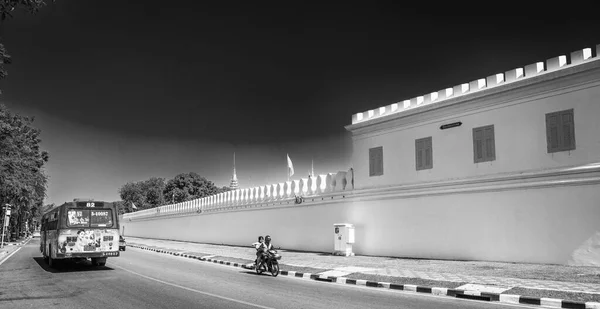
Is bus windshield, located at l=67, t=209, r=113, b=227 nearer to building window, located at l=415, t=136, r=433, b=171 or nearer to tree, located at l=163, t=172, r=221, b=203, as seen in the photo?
building window, located at l=415, t=136, r=433, b=171

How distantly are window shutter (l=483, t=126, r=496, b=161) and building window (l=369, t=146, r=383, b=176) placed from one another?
4.96m

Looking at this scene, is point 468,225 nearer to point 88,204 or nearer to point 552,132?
point 552,132

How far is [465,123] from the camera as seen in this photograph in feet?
58.6

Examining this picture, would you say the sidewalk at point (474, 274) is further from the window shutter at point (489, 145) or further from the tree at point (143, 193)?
the tree at point (143, 193)

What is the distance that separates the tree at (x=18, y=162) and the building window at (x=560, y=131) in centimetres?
2305

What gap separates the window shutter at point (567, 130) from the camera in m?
14.8

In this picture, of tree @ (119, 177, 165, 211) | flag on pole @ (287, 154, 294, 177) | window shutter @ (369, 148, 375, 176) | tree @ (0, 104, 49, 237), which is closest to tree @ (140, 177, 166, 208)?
tree @ (119, 177, 165, 211)

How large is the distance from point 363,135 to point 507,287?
12.0m

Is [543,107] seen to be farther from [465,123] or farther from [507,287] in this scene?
[507,287]

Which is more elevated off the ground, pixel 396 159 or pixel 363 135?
pixel 363 135

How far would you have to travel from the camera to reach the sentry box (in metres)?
21.2

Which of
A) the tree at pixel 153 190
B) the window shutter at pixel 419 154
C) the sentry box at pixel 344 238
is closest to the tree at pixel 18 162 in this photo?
the sentry box at pixel 344 238

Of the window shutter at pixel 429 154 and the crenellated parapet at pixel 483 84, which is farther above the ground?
the crenellated parapet at pixel 483 84

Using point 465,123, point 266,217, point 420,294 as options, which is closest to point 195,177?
point 266,217
